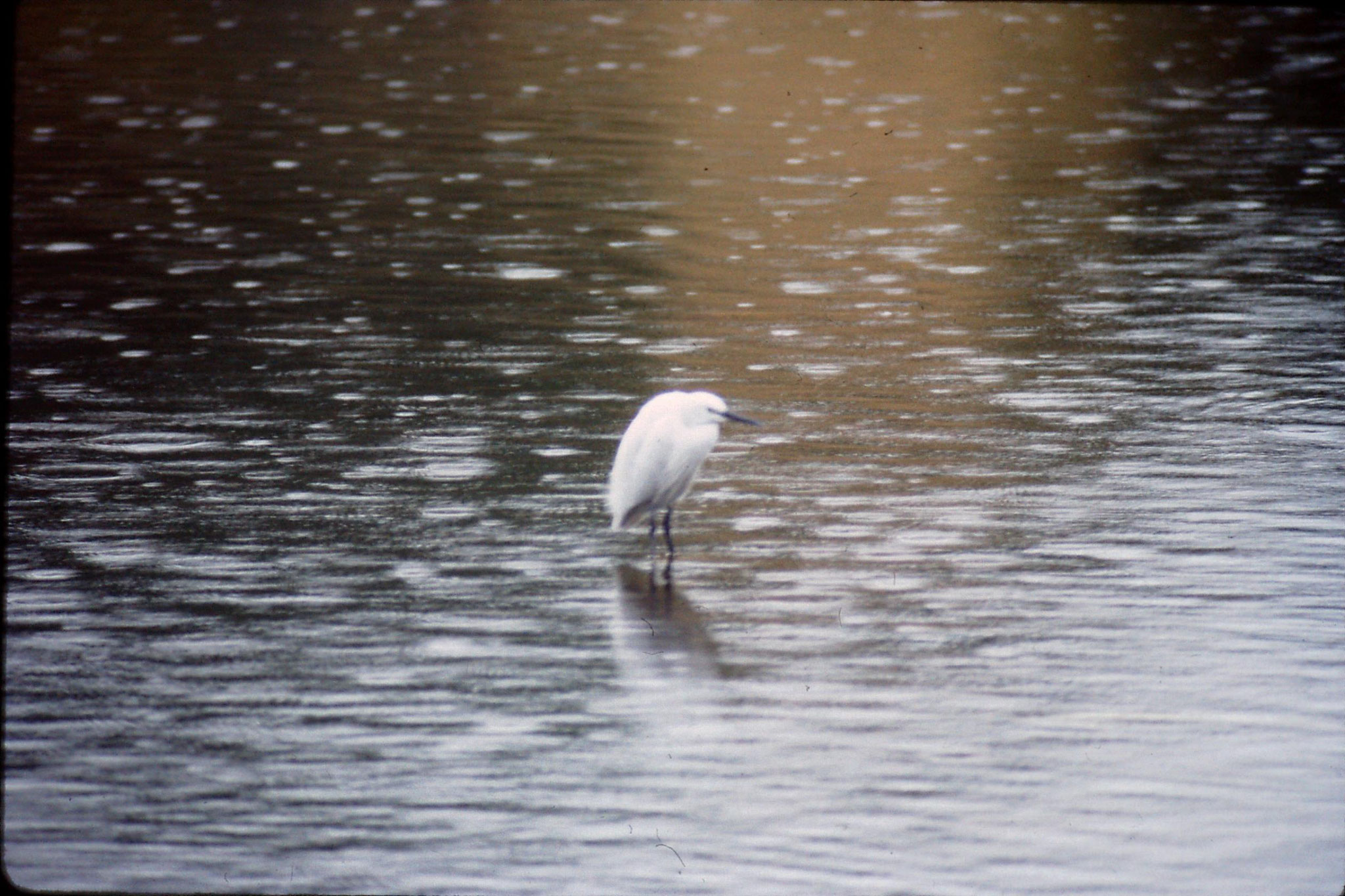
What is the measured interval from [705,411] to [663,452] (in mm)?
255

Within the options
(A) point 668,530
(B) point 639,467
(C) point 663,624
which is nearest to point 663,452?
(B) point 639,467

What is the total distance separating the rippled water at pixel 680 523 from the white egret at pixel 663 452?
34cm

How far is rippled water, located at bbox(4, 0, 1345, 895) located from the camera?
5.06 m

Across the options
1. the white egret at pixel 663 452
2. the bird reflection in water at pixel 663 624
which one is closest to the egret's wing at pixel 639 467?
the white egret at pixel 663 452

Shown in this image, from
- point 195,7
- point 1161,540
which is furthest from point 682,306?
point 195,7

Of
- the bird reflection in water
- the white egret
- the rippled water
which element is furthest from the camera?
the white egret

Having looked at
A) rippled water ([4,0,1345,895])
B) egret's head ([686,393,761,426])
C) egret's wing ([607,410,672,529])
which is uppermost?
egret's head ([686,393,761,426])

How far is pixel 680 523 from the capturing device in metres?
7.56

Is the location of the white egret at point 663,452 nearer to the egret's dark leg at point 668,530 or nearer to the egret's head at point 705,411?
the egret's head at point 705,411

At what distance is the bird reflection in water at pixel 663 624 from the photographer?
615cm

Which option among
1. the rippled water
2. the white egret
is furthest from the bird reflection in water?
the white egret

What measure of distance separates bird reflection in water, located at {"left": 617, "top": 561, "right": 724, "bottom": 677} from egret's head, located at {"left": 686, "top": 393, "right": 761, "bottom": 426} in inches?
26.4

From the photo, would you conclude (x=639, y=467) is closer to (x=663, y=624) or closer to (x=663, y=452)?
(x=663, y=452)

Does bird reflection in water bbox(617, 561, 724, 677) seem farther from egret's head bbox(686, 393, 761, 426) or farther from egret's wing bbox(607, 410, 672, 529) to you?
egret's head bbox(686, 393, 761, 426)
